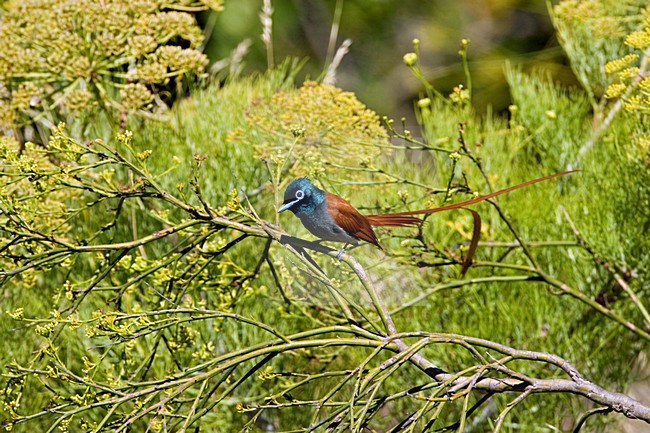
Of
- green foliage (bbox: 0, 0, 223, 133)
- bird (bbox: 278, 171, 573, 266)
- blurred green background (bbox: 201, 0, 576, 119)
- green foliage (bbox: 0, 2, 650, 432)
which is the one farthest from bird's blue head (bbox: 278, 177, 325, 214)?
blurred green background (bbox: 201, 0, 576, 119)

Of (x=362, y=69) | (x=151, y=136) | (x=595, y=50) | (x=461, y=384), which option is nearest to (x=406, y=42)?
(x=362, y=69)

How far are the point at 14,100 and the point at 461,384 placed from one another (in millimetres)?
721

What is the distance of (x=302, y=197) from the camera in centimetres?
66

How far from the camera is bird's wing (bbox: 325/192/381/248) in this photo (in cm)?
69

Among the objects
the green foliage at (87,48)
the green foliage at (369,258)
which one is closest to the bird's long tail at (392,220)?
the green foliage at (369,258)

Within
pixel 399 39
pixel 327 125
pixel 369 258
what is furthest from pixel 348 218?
pixel 399 39

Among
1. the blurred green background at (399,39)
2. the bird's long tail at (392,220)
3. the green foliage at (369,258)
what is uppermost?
the bird's long tail at (392,220)

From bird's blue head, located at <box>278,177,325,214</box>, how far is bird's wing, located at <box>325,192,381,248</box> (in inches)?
0.5

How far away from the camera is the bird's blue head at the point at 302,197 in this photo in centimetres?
66

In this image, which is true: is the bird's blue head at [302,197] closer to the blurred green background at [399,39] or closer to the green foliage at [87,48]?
the green foliage at [87,48]

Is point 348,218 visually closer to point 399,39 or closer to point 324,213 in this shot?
point 324,213

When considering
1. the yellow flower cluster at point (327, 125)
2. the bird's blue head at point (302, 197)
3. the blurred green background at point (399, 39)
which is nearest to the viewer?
the bird's blue head at point (302, 197)

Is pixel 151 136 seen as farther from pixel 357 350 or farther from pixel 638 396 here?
pixel 638 396

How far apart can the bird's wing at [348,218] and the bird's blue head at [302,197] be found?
0.04 ft
